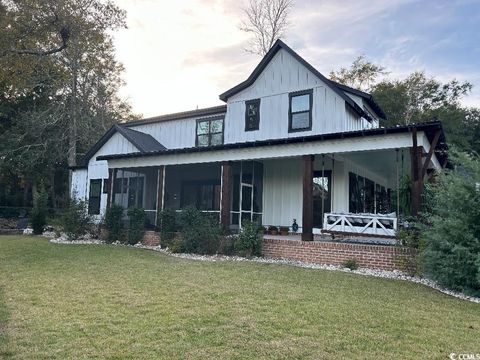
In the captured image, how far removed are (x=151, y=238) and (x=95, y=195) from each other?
27.0 feet

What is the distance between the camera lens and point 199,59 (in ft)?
63.7

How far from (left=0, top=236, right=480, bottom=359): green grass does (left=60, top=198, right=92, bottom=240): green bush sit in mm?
6596

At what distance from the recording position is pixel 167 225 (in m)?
13.5

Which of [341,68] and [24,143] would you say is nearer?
[24,143]

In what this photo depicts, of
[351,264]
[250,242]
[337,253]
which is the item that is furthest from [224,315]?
[250,242]

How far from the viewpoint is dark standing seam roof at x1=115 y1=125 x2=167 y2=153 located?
61.7ft

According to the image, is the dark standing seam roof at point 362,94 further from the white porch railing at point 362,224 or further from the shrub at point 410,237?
the shrub at point 410,237

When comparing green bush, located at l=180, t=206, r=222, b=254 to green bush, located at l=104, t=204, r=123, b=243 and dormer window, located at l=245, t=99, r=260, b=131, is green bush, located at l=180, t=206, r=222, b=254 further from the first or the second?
dormer window, located at l=245, t=99, r=260, b=131

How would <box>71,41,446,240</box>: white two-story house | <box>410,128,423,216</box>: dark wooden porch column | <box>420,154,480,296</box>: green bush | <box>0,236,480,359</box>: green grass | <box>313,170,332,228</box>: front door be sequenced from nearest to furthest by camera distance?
1. <box>0,236,480,359</box>: green grass
2. <box>420,154,480,296</box>: green bush
3. <box>410,128,423,216</box>: dark wooden porch column
4. <box>71,41,446,240</box>: white two-story house
5. <box>313,170,332,228</box>: front door

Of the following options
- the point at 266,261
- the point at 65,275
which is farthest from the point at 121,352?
the point at 266,261

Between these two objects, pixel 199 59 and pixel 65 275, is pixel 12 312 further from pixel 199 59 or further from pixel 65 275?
pixel 199 59

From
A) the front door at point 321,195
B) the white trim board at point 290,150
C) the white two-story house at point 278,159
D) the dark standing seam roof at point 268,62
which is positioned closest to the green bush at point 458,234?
the white trim board at point 290,150

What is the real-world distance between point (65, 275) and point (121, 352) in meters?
5.32

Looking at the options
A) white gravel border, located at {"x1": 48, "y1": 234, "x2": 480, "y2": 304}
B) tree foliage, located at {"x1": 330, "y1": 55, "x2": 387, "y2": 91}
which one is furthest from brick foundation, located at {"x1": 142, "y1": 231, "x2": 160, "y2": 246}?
tree foliage, located at {"x1": 330, "y1": 55, "x2": 387, "y2": 91}
